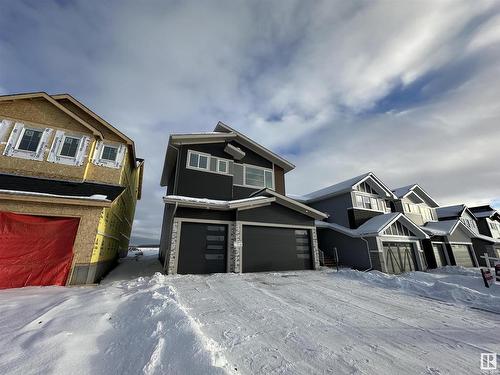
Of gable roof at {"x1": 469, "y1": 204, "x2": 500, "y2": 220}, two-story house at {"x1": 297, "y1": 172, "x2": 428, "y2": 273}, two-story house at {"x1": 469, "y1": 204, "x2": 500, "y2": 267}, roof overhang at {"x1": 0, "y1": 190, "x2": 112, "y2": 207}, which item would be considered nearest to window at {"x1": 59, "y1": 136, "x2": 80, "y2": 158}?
roof overhang at {"x1": 0, "y1": 190, "x2": 112, "y2": 207}

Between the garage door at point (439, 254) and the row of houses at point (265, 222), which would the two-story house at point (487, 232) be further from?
the garage door at point (439, 254)

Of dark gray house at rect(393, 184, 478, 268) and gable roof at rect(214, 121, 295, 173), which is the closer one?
gable roof at rect(214, 121, 295, 173)

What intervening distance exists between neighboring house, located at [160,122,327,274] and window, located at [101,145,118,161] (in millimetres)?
3241

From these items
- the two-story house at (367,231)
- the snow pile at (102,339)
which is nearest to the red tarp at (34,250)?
the snow pile at (102,339)

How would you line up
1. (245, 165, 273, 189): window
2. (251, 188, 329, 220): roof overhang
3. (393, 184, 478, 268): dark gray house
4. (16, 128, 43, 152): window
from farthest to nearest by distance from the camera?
1. (393, 184, 478, 268): dark gray house
2. (245, 165, 273, 189): window
3. (251, 188, 329, 220): roof overhang
4. (16, 128, 43, 152): window

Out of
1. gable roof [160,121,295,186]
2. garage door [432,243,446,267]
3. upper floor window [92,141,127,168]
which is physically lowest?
garage door [432,243,446,267]

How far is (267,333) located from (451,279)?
1520 centimetres

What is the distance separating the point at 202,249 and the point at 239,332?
7825 mm

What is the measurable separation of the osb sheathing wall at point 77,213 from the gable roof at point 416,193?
2845 cm

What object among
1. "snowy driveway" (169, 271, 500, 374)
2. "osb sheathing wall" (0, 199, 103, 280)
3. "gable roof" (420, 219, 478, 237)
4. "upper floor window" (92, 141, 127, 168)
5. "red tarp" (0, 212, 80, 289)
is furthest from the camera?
"gable roof" (420, 219, 478, 237)

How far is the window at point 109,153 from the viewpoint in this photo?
11914 millimetres

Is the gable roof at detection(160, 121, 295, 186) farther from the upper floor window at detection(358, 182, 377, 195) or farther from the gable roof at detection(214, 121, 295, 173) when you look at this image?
the upper floor window at detection(358, 182, 377, 195)

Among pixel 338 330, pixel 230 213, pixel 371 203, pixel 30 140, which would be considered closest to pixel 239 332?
pixel 338 330

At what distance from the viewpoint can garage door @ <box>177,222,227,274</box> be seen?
11.3 meters
